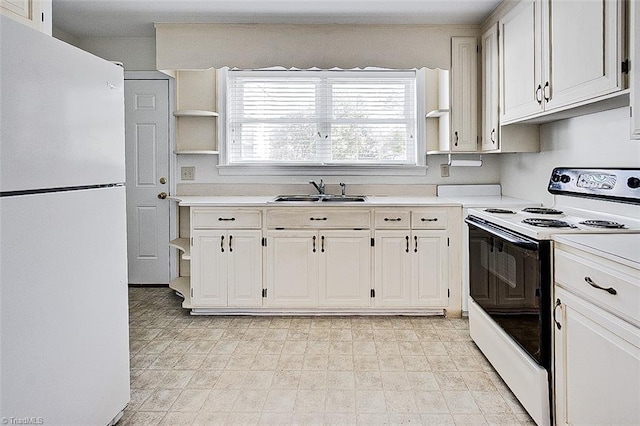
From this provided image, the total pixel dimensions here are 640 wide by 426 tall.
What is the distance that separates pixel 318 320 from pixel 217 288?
2.65 ft

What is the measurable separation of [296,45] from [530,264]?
8.27ft

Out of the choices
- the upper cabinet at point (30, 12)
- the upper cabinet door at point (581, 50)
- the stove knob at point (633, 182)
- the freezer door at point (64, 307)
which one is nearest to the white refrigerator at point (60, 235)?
the freezer door at point (64, 307)

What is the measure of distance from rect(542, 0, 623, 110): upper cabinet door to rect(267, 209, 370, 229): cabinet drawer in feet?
4.82

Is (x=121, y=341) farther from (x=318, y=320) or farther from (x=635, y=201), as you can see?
(x=635, y=201)

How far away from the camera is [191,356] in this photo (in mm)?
2789

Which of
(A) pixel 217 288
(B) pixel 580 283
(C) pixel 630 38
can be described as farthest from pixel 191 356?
(C) pixel 630 38

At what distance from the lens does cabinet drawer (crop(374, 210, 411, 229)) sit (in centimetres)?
345

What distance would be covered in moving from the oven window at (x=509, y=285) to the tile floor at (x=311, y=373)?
354mm

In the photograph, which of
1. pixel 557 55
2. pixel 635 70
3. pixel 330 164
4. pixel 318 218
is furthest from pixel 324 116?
pixel 635 70

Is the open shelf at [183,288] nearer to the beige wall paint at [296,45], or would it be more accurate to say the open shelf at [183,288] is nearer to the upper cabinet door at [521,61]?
the beige wall paint at [296,45]

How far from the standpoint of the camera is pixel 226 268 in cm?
349

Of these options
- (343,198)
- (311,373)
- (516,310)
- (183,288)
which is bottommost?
(311,373)

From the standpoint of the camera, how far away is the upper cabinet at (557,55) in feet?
6.53

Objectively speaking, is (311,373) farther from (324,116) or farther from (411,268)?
(324,116)
